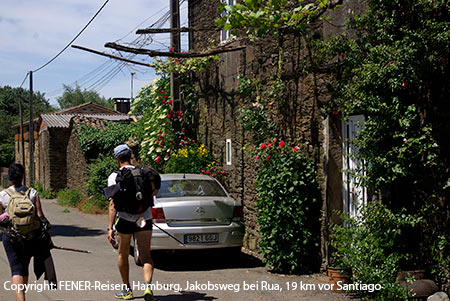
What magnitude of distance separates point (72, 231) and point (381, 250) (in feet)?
32.9

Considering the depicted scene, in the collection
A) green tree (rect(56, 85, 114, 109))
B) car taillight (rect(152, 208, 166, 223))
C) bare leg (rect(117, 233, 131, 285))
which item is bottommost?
bare leg (rect(117, 233, 131, 285))

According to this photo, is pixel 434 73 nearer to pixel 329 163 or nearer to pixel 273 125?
pixel 329 163

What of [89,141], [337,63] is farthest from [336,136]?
[89,141]

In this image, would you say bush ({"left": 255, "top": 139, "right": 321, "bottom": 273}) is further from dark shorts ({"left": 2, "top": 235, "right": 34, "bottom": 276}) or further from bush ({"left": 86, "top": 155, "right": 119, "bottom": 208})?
bush ({"left": 86, "top": 155, "right": 119, "bottom": 208})

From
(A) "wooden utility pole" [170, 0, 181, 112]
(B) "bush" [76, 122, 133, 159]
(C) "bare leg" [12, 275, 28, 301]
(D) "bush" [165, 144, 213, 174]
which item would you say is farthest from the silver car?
(B) "bush" [76, 122, 133, 159]

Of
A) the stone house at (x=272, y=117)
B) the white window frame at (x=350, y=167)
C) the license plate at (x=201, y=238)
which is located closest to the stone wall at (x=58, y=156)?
the stone house at (x=272, y=117)

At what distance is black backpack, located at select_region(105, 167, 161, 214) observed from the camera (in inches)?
237

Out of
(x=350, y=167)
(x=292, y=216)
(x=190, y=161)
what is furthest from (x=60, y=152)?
(x=350, y=167)

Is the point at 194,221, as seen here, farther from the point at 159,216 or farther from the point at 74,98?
the point at 74,98

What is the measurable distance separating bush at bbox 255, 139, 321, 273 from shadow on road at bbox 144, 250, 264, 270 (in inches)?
30.8

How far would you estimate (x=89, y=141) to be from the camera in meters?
22.2

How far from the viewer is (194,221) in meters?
8.27

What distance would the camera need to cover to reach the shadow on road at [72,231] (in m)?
13.5

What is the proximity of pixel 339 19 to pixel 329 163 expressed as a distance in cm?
Result: 217
